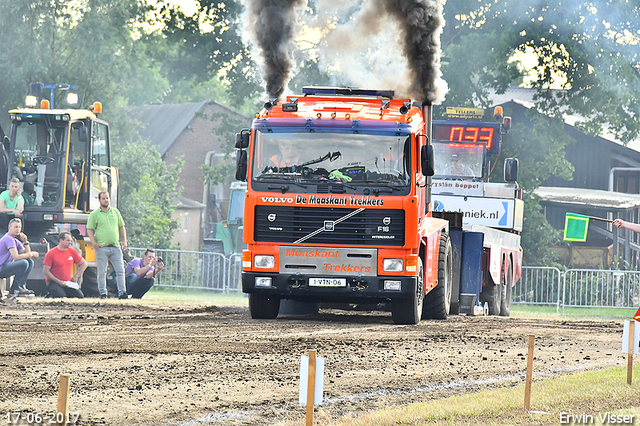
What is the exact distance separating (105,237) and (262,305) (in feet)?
19.4

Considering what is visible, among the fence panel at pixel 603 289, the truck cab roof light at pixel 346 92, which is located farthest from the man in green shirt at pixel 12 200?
the fence panel at pixel 603 289

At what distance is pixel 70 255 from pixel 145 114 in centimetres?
5318

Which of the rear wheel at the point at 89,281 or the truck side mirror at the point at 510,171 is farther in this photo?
the rear wheel at the point at 89,281

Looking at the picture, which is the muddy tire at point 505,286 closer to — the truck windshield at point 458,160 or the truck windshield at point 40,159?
the truck windshield at point 458,160

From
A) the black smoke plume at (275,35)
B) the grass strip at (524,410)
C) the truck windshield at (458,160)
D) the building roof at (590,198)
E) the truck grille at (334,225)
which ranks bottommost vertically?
the grass strip at (524,410)

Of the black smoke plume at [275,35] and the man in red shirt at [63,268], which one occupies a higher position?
the black smoke plume at [275,35]

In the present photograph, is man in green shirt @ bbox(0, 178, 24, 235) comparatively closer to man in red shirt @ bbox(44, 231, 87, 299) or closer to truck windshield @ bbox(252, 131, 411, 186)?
man in red shirt @ bbox(44, 231, 87, 299)

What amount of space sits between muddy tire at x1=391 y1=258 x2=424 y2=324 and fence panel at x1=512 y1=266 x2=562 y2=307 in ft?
52.3

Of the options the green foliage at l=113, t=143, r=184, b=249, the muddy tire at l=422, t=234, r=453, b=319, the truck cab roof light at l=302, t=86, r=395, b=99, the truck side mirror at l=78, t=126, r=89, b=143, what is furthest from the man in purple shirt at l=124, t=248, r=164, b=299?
the green foliage at l=113, t=143, r=184, b=249

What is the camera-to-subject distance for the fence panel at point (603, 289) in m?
29.3

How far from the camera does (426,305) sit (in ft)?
53.9

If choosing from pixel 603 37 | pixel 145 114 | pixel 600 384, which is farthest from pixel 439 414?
pixel 145 114

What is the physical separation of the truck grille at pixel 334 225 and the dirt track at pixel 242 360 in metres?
1.17

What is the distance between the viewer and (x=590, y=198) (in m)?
42.2
